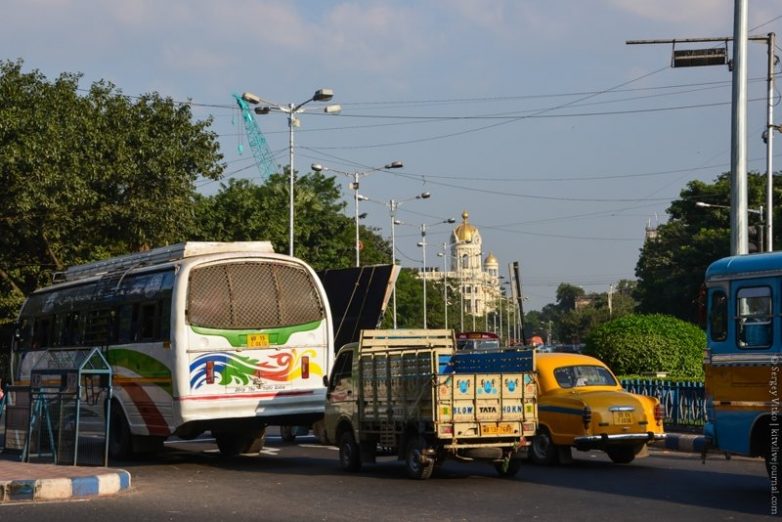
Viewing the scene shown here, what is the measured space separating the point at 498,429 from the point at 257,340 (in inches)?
182

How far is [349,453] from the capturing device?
16.8 meters

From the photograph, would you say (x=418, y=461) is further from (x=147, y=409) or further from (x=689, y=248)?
(x=689, y=248)

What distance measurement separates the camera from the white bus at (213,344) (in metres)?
17.4

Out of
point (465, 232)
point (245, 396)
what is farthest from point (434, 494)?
point (465, 232)

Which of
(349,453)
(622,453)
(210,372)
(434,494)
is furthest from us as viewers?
(210,372)

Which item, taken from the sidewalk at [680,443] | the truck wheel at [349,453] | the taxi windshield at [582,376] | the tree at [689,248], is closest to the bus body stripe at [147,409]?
the truck wheel at [349,453]

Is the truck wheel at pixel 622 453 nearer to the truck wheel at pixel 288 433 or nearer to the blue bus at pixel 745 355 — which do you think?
the blue bus at pixel 745 355

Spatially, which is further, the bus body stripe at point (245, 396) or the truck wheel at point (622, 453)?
the bus body stripe at point (245, 396)

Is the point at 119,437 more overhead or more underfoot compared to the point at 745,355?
A: more underfoot

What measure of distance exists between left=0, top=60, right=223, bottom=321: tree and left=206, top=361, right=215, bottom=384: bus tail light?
1402 centimetres

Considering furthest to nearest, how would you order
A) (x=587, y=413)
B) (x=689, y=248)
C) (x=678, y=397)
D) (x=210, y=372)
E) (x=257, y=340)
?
(x=689, y=248)
(x=678, y=397)
(x=257, y=340)
(x=210, y=372)
(x=587, y=413)

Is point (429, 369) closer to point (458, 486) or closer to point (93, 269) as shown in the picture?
point (458, 486)

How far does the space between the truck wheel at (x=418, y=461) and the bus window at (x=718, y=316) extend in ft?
13.2

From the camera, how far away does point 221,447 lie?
67.1 feet
